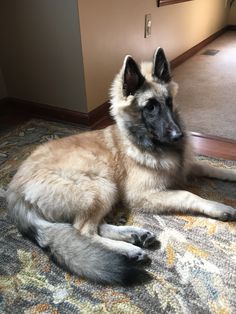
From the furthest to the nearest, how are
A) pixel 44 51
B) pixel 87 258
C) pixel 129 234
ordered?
→ 1. pixel 44 51
2. pixel 129 234
3. pixel 87 258

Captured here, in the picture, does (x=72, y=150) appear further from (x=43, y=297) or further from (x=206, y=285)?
(x=206, y=285)

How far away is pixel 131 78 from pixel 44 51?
127 centimetres

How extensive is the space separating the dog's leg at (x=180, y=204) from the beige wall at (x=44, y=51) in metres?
1.18

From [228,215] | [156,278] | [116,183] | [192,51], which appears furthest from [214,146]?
[192,51]

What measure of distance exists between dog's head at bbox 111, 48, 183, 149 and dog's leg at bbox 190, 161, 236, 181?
335 millimetres

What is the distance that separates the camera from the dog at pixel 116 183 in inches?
48.9

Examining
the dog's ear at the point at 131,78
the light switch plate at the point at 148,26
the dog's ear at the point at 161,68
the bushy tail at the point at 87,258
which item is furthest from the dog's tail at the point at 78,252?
the light switch plate at the point at 148,26

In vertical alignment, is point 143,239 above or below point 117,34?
below

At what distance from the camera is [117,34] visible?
2.52 meters

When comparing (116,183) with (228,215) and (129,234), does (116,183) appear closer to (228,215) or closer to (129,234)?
(129,234)

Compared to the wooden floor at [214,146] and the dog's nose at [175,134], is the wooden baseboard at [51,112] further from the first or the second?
the dog's nose at [175,134]

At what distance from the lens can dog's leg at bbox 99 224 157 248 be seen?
137cm

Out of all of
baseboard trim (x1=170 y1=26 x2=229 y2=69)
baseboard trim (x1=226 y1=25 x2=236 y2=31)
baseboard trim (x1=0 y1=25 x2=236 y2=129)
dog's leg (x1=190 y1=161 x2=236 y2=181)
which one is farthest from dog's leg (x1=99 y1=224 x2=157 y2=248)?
baseboard trim (x1=226 y1=25 x2=236 y2=31)

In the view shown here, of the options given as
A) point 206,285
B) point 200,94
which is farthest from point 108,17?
point 206,285
